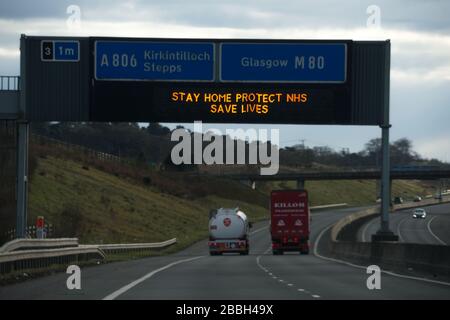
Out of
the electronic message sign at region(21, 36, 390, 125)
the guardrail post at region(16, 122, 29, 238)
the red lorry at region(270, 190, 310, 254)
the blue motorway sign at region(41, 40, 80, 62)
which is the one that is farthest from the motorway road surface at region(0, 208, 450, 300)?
the red lorry at region(270, 190, 310, 254)

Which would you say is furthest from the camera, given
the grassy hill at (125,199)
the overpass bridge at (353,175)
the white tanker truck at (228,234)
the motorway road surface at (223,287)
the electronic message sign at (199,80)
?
the overpass bridge at (353,175)

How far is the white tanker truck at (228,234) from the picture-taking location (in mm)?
64812

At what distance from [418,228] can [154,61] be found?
74.0 meters

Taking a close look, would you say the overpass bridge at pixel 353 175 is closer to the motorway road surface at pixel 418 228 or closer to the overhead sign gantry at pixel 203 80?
the motorway road surface at pixel 418 228

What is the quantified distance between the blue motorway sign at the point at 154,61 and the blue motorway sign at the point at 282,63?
0.71 meters

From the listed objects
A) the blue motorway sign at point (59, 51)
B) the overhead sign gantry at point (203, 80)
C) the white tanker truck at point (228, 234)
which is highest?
the blue motorway sign at point (59, 51)

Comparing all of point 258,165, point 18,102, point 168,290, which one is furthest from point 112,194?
point 168,290

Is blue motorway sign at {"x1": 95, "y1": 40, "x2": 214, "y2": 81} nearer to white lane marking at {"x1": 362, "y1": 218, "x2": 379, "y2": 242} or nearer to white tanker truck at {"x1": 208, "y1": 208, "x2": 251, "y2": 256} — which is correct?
white tanker truck at {"x1": 208, "y1": 208, "x2": 251, "y2": 256}

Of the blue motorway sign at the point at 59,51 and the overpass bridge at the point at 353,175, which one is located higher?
the blue motorway sign at the point at 59,51

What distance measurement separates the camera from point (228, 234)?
213ft

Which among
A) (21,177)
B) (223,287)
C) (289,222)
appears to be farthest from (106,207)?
(223,287)

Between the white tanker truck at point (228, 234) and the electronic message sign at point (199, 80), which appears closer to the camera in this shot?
the electronic message sign at point (199, 80)

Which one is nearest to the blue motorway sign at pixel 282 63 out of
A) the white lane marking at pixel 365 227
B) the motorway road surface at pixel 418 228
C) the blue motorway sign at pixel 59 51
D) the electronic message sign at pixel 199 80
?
the electronic message sign at pixel 199 80
